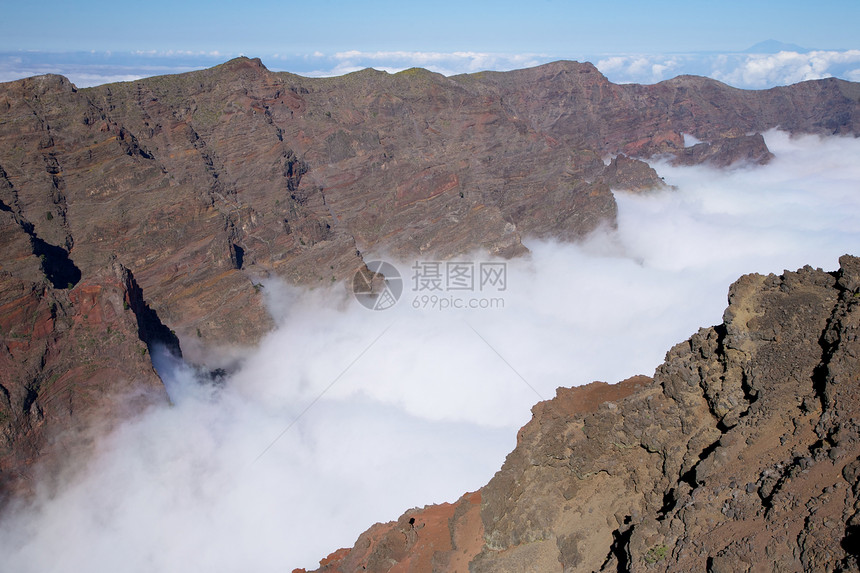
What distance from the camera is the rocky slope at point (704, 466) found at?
1234 cm

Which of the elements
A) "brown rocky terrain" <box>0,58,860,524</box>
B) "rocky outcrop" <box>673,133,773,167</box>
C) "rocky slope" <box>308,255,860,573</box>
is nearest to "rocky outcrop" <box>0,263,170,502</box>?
"brown rocky terrain" <box>0,58,860,524</box>

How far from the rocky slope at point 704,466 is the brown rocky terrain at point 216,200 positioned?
2350 cm

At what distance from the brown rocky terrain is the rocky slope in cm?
2350

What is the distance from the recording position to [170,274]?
53906 mm

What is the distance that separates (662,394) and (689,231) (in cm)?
8762

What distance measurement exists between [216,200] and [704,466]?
55.5 metres

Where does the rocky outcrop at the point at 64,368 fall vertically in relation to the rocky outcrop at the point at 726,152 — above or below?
below

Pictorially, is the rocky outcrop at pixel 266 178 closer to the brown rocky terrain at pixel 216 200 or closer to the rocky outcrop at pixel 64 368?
the brown rocky terrain at pixel 216 200

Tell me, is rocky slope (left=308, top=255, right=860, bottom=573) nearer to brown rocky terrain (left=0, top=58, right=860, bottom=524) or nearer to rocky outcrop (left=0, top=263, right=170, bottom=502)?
rocky outcrop (left=0, top=263, right=170, bottom=502)

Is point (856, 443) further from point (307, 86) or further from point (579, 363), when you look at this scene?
point (307, 86)

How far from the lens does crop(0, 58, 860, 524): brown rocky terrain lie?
3666cm

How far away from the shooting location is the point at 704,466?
14586mm

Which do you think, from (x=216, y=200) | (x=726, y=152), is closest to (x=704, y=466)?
(x=216, y=200)

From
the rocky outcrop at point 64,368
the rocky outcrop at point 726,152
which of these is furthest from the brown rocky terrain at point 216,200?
the rocky outcrop at point 726,152
